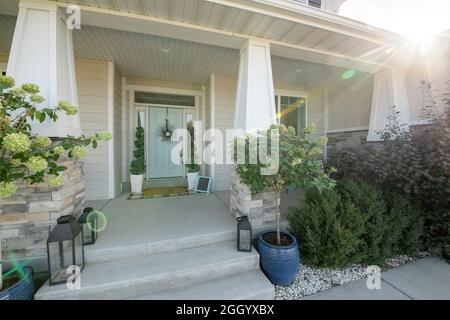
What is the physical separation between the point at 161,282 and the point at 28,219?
1.46 m

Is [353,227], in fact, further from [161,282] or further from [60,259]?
[60,259]

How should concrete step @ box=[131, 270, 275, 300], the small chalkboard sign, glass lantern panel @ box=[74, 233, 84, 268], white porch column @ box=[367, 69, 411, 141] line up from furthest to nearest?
1. the small chalkboard sign
2. white porch column @ box=[367, 69, 411, 141]
3. glass lantern panel @ box=[74, 233, 84, 268]
4. concrete step @ box=[131, 270, 275, 300]

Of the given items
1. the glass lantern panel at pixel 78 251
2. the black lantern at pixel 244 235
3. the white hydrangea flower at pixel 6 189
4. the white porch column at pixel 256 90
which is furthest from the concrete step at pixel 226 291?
the white porch column at pixel 256 90

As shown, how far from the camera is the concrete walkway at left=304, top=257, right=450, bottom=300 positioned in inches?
74.7

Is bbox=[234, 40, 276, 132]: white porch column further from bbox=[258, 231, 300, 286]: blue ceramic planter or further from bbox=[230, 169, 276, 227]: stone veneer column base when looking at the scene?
bbox=[258, 231, 300, 286]: blue ceramic planter

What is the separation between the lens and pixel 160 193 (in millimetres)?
4234

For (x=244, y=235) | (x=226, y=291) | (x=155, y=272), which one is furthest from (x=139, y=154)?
(x=226, y=291)

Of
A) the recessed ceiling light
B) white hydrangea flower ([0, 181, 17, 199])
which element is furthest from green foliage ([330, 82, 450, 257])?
white hydrangea flower ([0, 181, 17, 199])

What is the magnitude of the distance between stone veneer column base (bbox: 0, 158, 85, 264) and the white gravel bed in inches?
95.2

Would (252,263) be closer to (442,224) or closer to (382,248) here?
(382,248)

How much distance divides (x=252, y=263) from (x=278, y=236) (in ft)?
1.35

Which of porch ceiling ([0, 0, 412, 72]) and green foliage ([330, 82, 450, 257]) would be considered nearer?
porch ceiling ([0, 0, 412, 72])

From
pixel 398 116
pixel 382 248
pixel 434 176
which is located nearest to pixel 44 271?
pixel 382 248

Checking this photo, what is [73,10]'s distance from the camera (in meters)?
2.18
